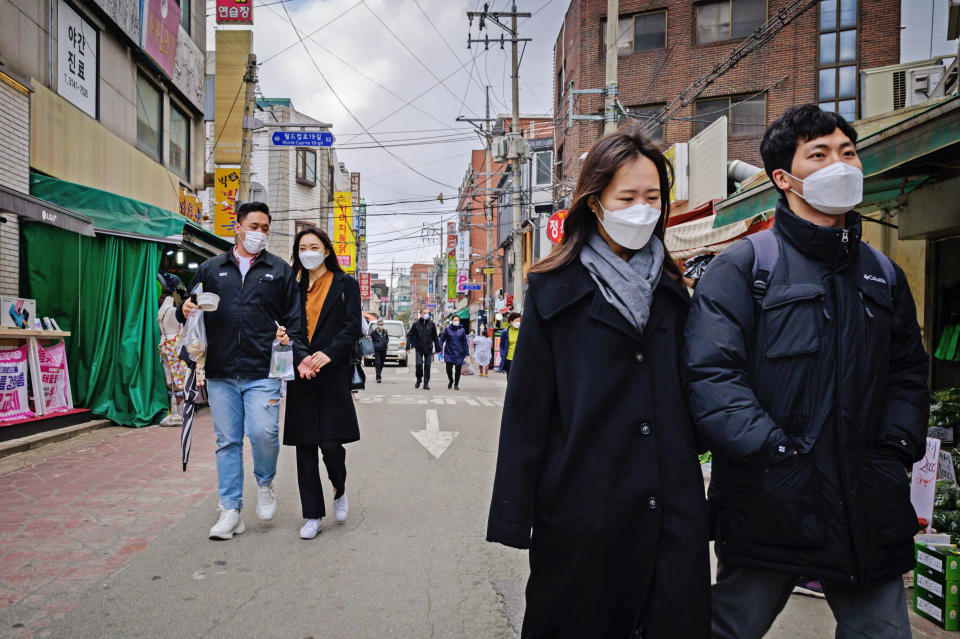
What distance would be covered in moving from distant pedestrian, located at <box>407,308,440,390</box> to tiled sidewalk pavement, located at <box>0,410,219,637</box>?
384 inches

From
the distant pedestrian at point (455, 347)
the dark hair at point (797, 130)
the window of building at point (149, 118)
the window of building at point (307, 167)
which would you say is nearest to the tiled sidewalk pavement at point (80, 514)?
the dark hair at point (797, 130)

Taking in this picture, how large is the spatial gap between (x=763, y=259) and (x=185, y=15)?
57.9ft

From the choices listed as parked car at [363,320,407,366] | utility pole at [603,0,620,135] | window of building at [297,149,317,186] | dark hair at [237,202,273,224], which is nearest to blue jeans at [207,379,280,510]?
dark hair at [237,202,273,224]

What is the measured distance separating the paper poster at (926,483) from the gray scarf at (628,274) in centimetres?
267

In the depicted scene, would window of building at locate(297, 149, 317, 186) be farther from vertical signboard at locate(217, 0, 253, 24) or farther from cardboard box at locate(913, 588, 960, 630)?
cardboard box at locate(913, 588, 960, 630)

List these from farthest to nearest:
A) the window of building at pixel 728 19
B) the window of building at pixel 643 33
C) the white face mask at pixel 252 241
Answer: the window of building at pixel 643 33 → the window of building at pixel 728 19 → the white face mask at pixel 252 241

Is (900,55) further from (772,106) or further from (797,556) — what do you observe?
(797,556)

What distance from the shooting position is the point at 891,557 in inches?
80.3

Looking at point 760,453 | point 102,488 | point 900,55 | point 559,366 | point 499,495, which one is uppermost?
point 900,55

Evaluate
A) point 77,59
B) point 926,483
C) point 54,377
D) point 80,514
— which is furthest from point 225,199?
point 926,483

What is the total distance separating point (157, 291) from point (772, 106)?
20395 millimetres

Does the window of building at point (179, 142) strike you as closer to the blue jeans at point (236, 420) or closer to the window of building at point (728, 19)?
the blue jeans at point (236, 420)

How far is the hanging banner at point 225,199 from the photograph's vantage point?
20.2m

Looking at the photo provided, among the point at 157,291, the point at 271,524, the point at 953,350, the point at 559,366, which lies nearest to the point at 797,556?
the point at 559,366
